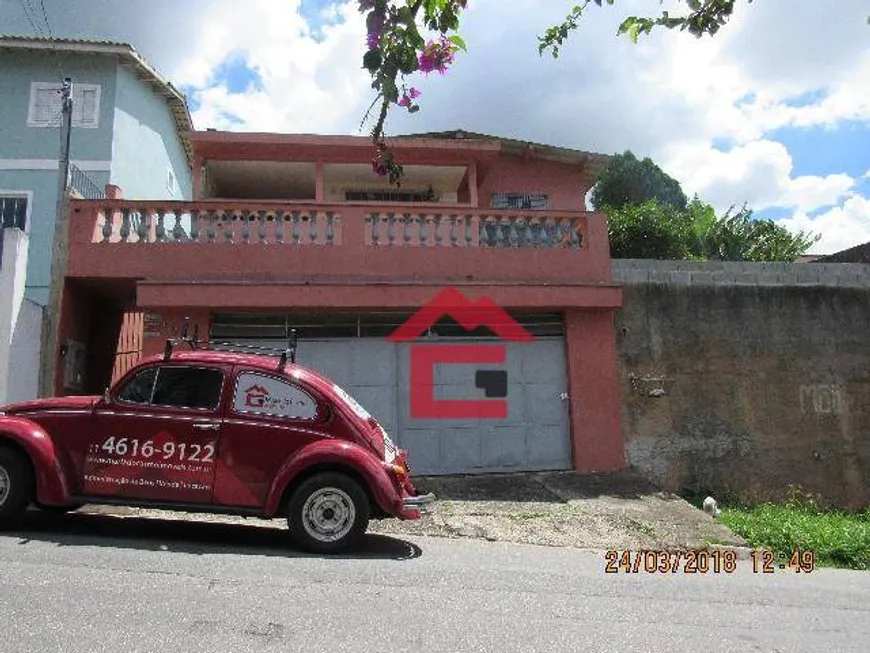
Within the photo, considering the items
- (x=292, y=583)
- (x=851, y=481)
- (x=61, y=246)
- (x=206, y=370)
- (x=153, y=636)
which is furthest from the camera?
(x=851, y=481)

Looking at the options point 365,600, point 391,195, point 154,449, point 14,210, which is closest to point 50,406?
point 154,449

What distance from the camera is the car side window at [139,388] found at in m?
5.77

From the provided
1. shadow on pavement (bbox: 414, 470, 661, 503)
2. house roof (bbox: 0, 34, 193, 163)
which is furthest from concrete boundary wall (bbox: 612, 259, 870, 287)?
house roof (bbox: 0, 34, 193, 163)

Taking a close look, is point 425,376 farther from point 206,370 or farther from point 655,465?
point 206,370

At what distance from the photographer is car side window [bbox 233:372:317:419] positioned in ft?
18.9

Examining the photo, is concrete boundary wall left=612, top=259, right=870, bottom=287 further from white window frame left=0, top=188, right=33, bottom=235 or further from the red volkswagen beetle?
white window frame left=0, top=188, right=33, bottom=235

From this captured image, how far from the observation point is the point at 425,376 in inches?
385

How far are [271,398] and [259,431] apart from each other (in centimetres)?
30

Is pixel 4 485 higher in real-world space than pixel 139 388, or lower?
lower

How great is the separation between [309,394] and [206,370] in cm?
86

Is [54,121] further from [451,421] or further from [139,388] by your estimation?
[139,388]

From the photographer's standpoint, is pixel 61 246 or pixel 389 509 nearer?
pixel 389 509

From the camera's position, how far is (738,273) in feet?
34.9

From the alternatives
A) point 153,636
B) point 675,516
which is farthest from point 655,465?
point 153,636
